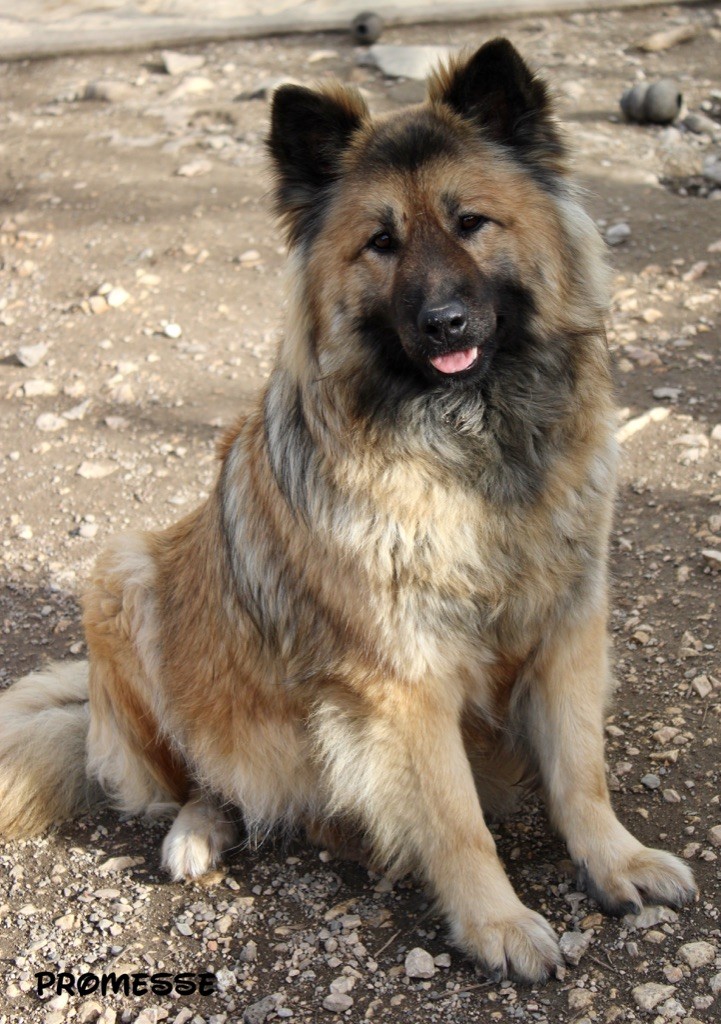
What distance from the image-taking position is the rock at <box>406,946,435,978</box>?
2834mm

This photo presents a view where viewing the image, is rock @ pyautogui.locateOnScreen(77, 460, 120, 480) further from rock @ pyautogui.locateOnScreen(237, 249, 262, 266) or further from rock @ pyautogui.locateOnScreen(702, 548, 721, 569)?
rock @ pyautogui.locateOnScreen(702, 548, 721, 569)

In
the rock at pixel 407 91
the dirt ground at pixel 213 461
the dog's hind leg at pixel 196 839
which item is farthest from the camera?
the rock at pixel 407 91

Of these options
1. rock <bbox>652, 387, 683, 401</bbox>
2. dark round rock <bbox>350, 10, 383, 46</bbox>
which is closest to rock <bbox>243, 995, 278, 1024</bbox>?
rock <bbox>652, 387, 683, 401</bbox>

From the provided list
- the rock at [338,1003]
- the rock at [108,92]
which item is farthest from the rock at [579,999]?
the rock at [108,92]

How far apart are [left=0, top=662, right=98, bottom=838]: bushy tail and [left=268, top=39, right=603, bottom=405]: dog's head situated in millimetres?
1477

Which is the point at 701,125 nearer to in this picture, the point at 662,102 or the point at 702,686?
the point at 662,102

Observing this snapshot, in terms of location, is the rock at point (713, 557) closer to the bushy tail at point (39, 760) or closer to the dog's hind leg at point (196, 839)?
the dog's hind leg at point (196, 839)

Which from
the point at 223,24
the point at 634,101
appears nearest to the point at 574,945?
the point at 634,101

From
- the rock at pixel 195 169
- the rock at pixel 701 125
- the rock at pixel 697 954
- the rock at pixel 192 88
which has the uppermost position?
the rock at pixel 192 88

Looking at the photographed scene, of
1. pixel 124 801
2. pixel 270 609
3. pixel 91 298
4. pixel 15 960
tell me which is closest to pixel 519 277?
pixel 270 609

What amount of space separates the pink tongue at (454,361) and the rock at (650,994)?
1.51m

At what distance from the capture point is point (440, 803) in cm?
286

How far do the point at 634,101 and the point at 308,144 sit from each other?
14.5 feet

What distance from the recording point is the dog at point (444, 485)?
277 cm
